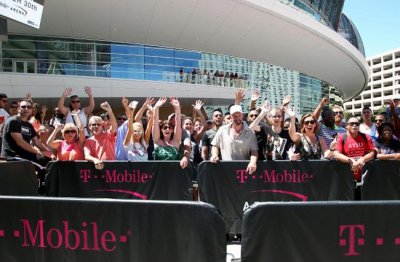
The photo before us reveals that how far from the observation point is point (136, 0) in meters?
26.7

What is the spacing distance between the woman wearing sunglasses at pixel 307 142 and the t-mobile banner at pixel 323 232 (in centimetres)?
295

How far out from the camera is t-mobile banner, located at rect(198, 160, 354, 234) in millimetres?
5883

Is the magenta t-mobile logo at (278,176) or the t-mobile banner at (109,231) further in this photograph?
the magenta t-mobile logo at (278,176)

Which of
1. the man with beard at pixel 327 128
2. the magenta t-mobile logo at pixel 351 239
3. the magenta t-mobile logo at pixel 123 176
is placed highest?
the man with beard at pixel 327 128

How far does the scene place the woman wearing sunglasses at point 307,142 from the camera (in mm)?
6133

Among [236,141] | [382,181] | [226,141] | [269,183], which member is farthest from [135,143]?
[382,181]

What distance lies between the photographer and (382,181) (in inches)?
237

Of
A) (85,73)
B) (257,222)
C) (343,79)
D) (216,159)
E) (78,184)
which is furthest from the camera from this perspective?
(343,79)

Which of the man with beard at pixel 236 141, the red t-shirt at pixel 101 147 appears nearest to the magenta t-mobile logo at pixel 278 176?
the man with beard at pixel 236 141

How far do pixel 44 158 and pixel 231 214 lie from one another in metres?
3.71

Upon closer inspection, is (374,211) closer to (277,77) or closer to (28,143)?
(28,143)

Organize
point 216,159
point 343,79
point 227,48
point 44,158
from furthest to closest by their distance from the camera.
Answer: point 343,79, point 227,48, point 44,158, point 216,159

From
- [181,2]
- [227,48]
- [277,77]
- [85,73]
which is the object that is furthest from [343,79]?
[85,73]

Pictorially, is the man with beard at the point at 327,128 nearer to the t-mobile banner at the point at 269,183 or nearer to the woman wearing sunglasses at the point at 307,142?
the woman wearing sunglasses at the point at 307,142
